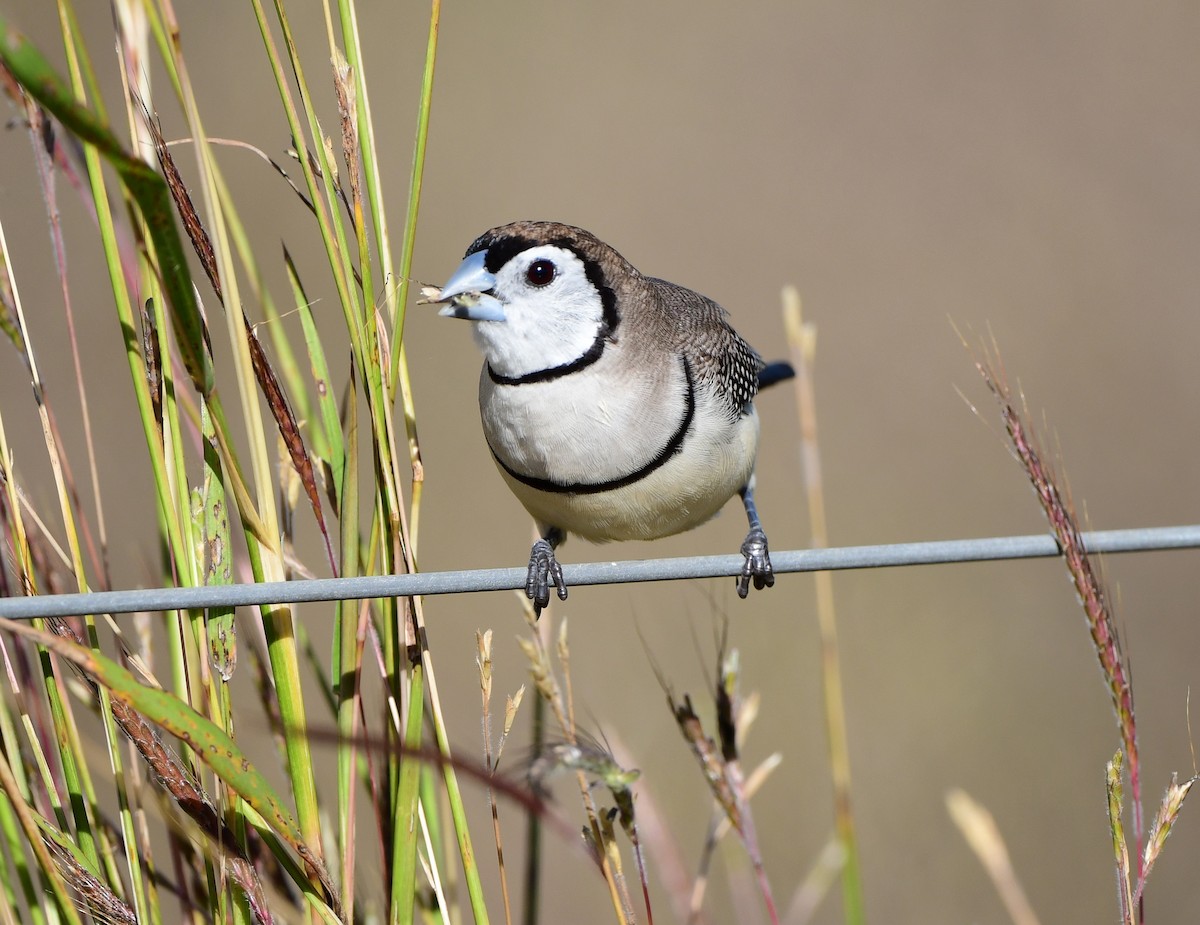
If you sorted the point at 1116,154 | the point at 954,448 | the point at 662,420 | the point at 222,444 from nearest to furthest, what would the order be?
1. the point at 222,444
2. the point at 662,420
3. the point at 954,448
4. the point at 1116,154

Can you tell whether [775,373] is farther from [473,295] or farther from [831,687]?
[831,687]

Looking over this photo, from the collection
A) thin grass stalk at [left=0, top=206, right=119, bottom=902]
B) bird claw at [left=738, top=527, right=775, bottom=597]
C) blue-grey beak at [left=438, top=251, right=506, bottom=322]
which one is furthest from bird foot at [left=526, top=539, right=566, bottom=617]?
thin grass stalk at [left=0, top=206, right=119, bottom=902]

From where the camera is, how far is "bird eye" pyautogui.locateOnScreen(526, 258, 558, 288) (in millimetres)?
2037

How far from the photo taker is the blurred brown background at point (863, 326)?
3.59m

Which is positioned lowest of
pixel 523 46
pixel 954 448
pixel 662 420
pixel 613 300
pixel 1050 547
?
pixel 954 448

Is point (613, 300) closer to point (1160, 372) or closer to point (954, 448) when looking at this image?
point (954, 448)

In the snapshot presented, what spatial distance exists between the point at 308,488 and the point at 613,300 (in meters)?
0.86

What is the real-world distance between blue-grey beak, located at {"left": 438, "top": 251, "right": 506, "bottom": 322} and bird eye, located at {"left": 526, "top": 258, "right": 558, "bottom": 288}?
0.21 ft

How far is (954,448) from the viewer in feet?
14.8

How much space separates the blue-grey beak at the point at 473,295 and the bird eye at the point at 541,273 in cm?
7

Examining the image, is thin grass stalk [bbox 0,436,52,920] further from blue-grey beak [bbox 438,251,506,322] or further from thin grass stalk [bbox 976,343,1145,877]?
thin grass stalk [bbox 976,343,1145,877]

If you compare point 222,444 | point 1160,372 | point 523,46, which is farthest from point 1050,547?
point 523,46

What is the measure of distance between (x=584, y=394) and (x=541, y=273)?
0.70ft

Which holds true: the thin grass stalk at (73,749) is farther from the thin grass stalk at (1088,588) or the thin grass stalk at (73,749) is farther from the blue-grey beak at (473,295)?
the thin grass stalk at (1088,588)
